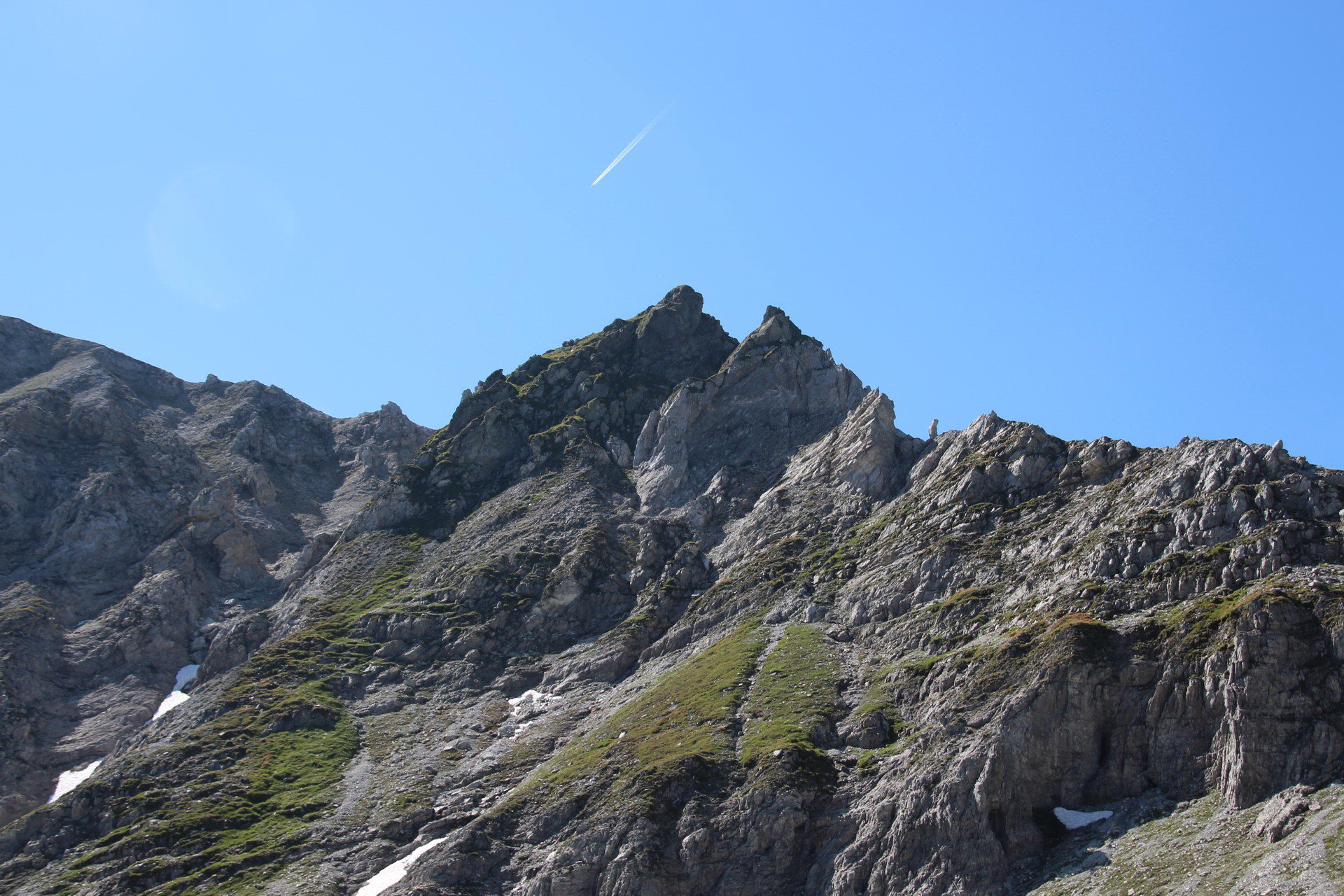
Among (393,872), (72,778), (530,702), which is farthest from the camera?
(72,778)

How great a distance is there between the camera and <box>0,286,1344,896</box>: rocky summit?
62500mm

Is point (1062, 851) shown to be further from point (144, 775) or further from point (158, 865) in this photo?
point (144, 775)

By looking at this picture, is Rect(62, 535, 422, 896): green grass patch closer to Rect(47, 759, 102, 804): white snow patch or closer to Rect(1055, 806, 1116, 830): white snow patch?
Rect(47, 759, 102, 804): white snow patch

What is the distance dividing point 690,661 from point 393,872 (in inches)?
1466

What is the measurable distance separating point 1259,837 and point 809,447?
329 ft

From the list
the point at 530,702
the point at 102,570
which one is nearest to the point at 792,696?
the point at 530,702

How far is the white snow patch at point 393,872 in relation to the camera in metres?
81.2

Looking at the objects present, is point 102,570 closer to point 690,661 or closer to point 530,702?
point 530,702

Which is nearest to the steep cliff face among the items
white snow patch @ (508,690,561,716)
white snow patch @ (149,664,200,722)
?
white snow patch @ (149,664,200,722)

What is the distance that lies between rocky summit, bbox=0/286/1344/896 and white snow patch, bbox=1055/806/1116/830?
34cm

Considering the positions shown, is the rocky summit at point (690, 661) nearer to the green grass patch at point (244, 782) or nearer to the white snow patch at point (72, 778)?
the green grass patch at point (244, 782)

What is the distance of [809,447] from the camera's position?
149 m

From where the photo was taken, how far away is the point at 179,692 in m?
143

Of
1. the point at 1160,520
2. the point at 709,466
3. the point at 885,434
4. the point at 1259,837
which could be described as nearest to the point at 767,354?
the point at 709,466
